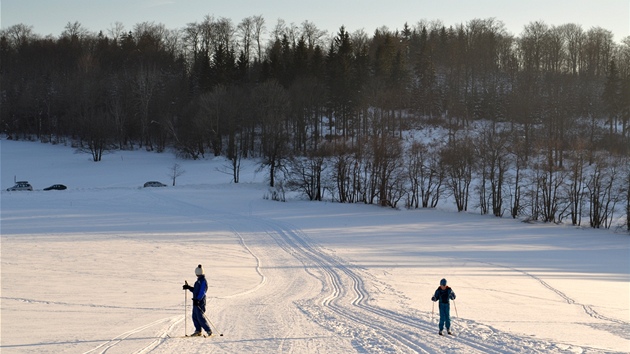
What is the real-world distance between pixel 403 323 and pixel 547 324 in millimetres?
4436

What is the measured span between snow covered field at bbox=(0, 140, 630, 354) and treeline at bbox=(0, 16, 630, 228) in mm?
5805

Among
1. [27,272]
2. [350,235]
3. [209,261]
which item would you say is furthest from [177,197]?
[27,272]

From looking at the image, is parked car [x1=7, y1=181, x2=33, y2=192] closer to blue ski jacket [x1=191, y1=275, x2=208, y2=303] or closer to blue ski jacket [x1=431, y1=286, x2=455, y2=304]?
blue ski jacket [x1=191, y1=275, x2=208, y2=303]

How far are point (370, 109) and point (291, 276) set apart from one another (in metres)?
62.3

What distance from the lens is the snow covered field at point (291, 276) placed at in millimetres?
13539

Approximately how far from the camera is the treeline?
5541cm

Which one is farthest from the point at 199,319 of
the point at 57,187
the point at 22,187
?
the point at 22,187

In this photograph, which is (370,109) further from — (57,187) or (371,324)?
(371,324)

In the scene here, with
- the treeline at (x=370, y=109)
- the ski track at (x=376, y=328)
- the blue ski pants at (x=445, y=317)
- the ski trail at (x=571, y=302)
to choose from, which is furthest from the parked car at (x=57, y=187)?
the blue ski pants at (x=445, y=317)

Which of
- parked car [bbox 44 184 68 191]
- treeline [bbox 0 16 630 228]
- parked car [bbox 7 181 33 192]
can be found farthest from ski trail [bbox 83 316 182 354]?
parked car [bbox 7 181 33 192]

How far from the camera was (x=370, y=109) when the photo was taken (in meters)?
84.9

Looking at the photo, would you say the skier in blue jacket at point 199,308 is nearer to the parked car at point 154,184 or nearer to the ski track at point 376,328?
the ski track at point 376,328

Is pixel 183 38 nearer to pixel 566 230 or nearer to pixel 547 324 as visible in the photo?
pixel 566 230

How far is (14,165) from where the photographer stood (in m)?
72.8
